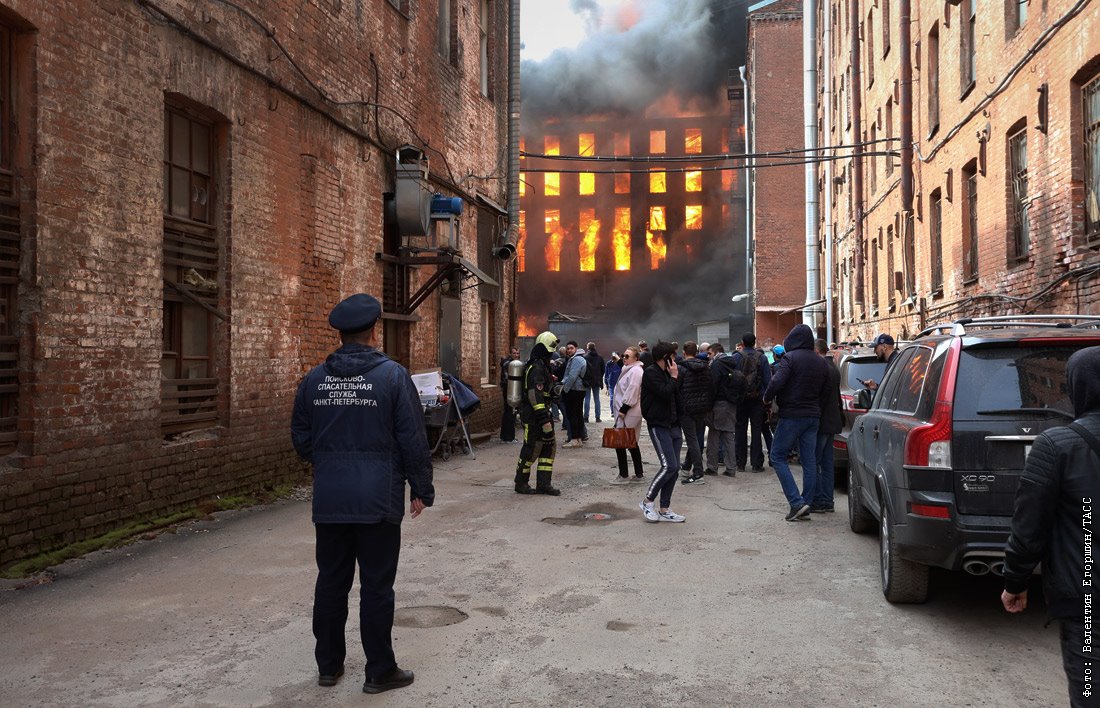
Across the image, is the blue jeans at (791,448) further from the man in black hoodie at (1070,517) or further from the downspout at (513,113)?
the downspout at (513,113)

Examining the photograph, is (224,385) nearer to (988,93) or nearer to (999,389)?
(999,389)

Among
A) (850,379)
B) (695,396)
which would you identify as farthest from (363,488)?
(695,396)

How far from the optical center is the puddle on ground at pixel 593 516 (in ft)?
29.3

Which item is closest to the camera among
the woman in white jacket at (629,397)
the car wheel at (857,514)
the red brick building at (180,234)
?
the red brick building at (180,234)

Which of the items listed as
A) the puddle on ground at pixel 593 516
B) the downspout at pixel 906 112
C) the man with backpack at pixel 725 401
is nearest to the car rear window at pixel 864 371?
the man with backpack at pixel 725 401

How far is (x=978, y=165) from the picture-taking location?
14.9 meters

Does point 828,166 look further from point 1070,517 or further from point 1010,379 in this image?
point 1070,517

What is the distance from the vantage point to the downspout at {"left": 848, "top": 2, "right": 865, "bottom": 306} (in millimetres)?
26812

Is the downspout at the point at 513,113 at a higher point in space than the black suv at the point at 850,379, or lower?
higher

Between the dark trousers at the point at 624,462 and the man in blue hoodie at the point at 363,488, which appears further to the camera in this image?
the dark trousers at the point at 624,462

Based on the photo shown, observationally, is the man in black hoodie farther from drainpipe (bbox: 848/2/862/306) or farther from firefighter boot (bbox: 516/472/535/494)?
drainpipe (bbox: 848/2/862/306)

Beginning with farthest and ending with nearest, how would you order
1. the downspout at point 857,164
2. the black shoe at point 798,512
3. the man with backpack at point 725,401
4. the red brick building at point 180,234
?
the downspout at point 857,164 < the man with backpack at point 725,401 < the black shoe at point 798,512 < the red brick building at point 180,234

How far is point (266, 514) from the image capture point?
9.38m

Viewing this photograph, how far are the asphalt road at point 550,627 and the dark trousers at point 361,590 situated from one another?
0.18 meters
